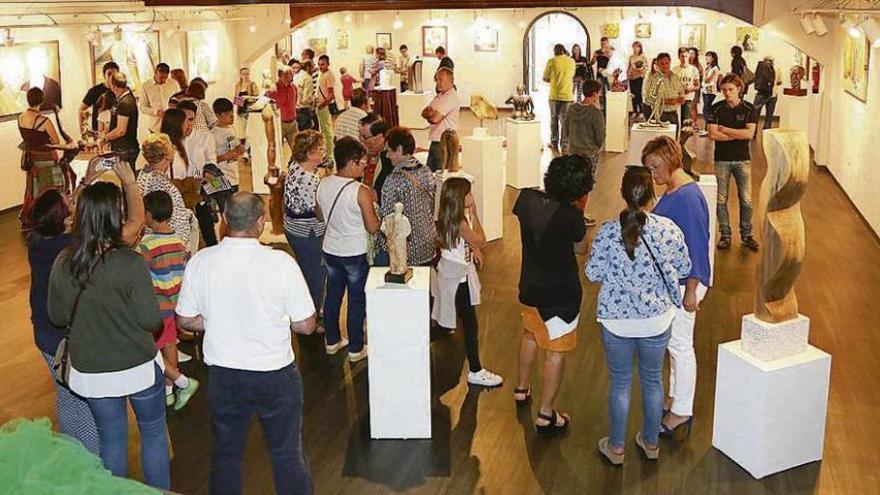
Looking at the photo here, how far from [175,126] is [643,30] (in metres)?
15.7

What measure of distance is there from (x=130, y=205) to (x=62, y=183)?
6.41 m

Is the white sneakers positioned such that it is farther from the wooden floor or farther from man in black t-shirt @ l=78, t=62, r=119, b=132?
man in black t-shirt @ l=78, t=62, r=119, b=132

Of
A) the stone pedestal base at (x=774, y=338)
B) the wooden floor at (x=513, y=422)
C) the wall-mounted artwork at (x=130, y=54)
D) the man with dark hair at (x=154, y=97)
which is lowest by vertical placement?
the wooden floor at (x=513, y=422)

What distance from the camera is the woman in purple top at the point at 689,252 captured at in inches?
205

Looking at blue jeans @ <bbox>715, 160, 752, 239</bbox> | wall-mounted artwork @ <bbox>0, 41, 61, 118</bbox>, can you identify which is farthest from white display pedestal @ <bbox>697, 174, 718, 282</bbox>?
wall-mounted artwork @ <bbox>0, 41, 61, 118</bbox>

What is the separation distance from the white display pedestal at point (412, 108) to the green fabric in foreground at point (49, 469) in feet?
50.8

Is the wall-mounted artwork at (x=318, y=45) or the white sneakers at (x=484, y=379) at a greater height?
the wall-mounted artwork at (x=318, y=45)

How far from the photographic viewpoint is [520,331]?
721 cm

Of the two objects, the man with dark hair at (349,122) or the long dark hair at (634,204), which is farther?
the man with dark hair at (349,122)

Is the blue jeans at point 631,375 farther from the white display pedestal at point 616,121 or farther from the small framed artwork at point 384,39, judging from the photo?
the small framed artwork at point 384,39

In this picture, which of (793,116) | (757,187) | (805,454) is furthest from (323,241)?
(793,116)

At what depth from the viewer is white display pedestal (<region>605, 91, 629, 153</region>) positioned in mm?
16250

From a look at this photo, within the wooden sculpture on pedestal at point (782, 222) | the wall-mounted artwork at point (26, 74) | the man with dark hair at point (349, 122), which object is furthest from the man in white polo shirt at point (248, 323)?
the wall-mounted artwork at point (26, 74)

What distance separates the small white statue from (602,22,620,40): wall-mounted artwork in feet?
56.8
